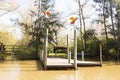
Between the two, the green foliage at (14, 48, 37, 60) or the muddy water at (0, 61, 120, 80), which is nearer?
the muddy water at (0, 61, 120, 80)

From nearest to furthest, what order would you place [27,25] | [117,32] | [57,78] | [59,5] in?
1. [57,78]
2. [117,32]
3. [27,25]
4. [59,5]

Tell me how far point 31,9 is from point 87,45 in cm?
663

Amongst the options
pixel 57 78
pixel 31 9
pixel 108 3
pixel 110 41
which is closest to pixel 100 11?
pixel 108 3

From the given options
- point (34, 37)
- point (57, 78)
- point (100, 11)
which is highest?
point (100, 11)

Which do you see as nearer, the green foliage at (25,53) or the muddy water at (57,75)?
the muddy water at (57,75)

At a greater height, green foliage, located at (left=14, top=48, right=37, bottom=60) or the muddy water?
green foliage, located at (left=14, top=48, right=37, bottom=60)

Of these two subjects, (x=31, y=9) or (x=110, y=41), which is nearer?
(x=110, y=41)

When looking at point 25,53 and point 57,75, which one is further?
point 25,53

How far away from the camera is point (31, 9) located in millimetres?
27328

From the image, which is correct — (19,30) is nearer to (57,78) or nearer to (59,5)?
(59,5)

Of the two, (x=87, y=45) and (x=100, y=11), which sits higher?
(x=100, y=11)

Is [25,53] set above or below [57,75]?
above

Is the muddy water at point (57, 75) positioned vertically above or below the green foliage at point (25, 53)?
below

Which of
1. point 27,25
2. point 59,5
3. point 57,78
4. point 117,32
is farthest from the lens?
point 59,5
